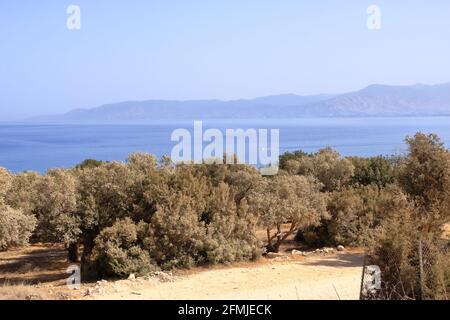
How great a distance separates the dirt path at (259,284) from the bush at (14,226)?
4253 mm

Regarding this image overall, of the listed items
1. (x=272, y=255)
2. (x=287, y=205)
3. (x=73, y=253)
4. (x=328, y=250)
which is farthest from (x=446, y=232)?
(x=73, y=253)

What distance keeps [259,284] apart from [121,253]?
4.07m

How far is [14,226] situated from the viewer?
15.0 metres

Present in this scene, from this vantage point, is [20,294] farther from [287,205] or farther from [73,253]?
[287,205]

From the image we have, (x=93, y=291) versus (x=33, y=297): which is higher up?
(x=33, y=297)

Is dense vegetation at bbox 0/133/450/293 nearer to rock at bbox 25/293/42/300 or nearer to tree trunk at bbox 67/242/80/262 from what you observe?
tree trunk at bbox 67/242/80/262

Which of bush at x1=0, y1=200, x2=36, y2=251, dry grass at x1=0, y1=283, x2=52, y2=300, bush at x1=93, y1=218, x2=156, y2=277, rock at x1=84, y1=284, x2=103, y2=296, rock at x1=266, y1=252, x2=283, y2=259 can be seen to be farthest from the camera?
rock at x1=266, y1=252, x2=283, y2=259

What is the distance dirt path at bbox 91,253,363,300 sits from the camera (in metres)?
11.4

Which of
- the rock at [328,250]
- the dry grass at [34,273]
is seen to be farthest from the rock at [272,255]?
the dry grass at [34,273]

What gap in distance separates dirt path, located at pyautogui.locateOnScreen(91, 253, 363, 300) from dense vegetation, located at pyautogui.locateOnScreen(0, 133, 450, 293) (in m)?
1.06

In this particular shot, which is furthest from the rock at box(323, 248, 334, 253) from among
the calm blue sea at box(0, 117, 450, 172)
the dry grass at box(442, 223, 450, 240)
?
the calm blue sea at box(0, 117, 450, 172)

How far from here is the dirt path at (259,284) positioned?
11.4m

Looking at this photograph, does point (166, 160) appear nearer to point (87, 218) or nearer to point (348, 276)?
point (87, 218)

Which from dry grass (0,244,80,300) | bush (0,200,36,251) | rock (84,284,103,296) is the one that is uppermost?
bush (0,200,36,251)
